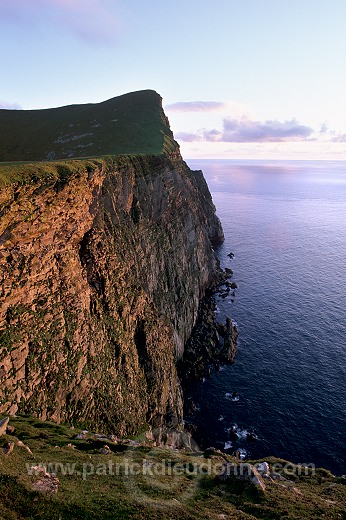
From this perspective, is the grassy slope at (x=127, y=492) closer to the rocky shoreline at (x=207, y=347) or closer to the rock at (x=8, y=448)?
the rock at (x=8, y=448)

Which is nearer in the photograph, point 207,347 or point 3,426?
point 3,426

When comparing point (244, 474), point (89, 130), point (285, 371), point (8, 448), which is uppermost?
point (89, 130)

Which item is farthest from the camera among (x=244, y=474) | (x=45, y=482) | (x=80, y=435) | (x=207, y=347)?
(x=207, y=347)

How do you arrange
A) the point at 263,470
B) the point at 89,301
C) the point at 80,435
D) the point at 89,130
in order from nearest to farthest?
the point at 80,435 → the point at 263,470 → the point at 89,301 → the point at 89,130

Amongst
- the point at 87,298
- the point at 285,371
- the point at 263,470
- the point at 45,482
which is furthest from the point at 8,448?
the point at 285,371

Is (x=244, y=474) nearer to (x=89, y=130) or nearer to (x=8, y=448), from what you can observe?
(x=8, y=448)

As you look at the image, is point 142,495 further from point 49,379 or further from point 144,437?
point 144,437

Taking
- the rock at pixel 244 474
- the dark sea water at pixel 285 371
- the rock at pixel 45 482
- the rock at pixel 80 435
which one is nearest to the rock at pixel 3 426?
the rock at pixel 45 482
